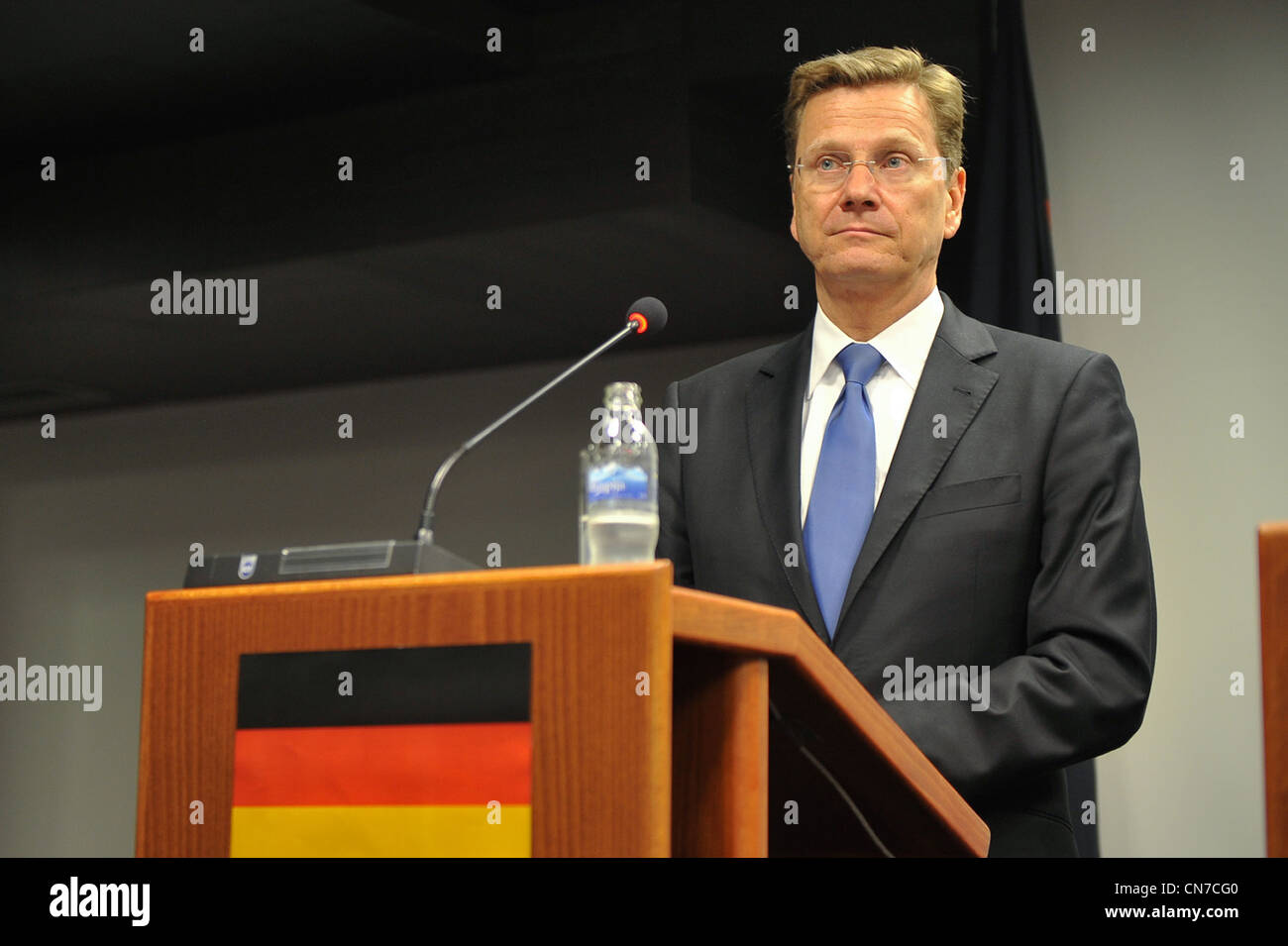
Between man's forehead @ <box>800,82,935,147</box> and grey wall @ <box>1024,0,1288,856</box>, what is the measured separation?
6.12 ft

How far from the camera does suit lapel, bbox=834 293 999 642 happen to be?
73.1 inches

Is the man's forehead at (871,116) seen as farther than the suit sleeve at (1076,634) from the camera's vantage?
Yes

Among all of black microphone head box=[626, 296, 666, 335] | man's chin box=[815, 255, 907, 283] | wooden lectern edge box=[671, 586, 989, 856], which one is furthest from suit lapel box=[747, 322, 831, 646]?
wooden lectern edge box=[671, 586, 989, 856]

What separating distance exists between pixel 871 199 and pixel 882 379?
257 millimetres

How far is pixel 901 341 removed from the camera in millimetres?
2045

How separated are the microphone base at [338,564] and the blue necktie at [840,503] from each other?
72cm

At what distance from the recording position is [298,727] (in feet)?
3.72

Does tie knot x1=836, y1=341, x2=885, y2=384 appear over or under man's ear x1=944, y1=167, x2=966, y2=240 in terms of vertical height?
under

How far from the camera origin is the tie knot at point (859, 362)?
1.99 metres

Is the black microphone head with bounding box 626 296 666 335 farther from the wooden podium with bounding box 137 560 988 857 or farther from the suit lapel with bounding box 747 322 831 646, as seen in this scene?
the wooden podium with bounding box 137 560 988 857

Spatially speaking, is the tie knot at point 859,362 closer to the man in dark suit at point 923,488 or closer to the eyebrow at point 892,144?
the man in dark suit at point 923,488

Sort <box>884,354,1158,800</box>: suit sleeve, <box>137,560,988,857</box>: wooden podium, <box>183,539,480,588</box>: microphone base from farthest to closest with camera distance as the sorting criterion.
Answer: <box>884,354,1158,800</box>: suit sleeve, <box>183,539,480,588</box>: microphone base, <box>137,560,988,857</box>: wooden podium

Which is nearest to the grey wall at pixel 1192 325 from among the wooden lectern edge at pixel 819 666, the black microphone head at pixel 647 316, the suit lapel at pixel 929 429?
the suit lapel at pixel 929 429
